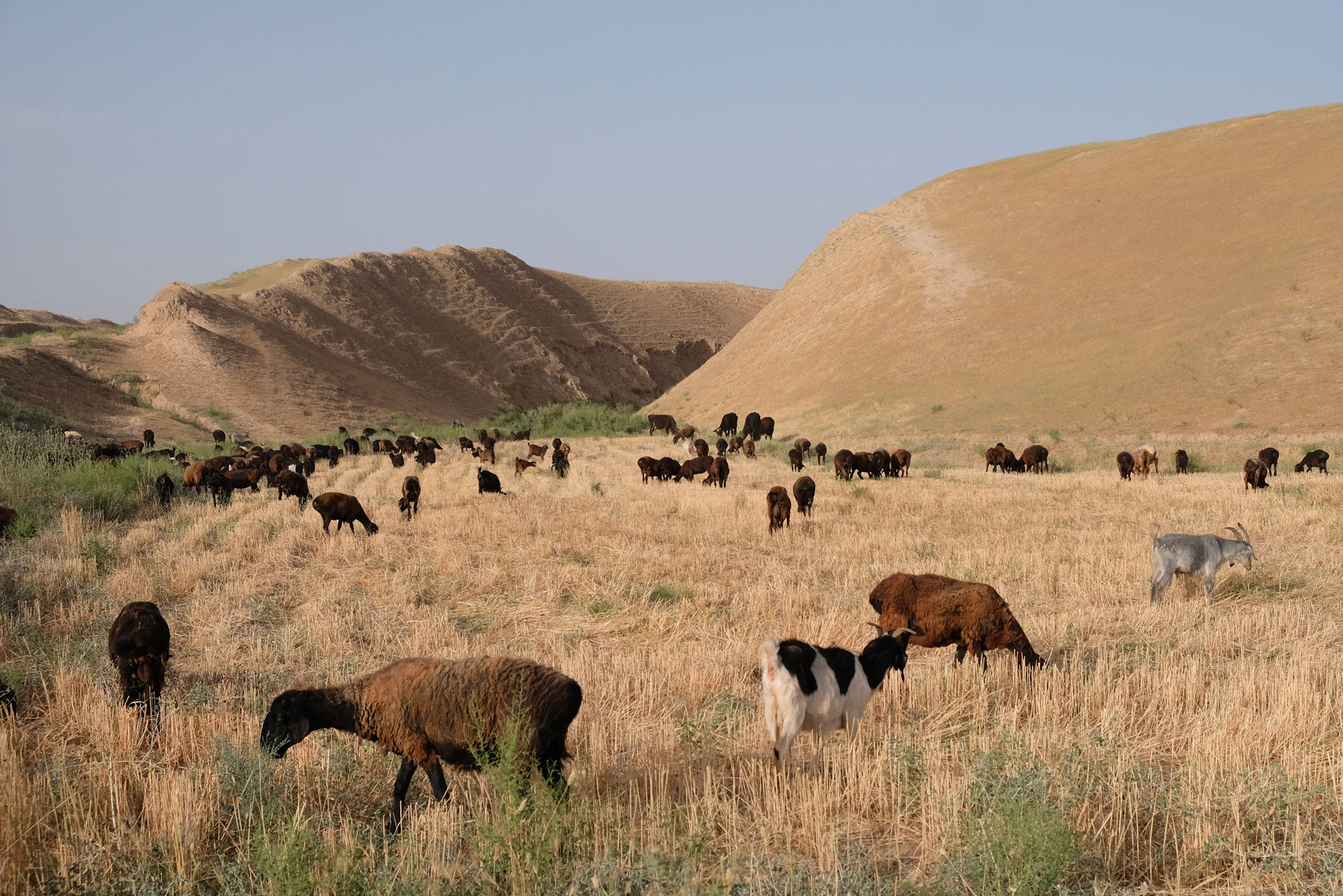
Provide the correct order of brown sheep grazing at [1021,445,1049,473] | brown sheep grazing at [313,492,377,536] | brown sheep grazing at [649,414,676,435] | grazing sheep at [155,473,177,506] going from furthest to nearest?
brown sheep grazing at [649,414,676,435]
brown sheep grazing at [1021,445,1049,473]
grazing sheep at [155,473,177,506]
brown sheep grazing at [313,492,377,536]

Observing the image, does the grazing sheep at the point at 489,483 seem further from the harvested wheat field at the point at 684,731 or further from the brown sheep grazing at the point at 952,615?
the brown sheep grazing at the point at 952,615

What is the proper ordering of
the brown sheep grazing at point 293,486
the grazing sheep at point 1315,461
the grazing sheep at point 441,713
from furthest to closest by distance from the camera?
the grazing sheep at point 1315,461
the brown sheep grazing at point 293,486
the grazing sheep at point 441,713

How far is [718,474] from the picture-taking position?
2388cm

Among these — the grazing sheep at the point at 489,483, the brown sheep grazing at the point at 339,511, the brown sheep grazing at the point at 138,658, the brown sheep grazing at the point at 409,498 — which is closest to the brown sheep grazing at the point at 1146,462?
the grazing sheep at the point at 489,483

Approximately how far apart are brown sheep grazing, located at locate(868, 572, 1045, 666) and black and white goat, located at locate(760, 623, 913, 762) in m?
1.61

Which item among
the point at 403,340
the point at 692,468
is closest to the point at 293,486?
the point at 692,468

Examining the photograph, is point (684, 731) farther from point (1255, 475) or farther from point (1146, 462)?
point (1146, 462)

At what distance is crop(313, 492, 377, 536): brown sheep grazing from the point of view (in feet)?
49.4

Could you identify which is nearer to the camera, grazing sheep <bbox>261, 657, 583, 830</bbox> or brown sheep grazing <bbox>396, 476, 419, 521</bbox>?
grazing sheep <bbox>261, 657, 583, 830</bbox>

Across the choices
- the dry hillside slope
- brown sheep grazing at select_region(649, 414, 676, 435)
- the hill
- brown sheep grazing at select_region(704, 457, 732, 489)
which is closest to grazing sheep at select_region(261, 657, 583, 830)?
brown sheep grazing at select_region(704, 457, 732, 489)

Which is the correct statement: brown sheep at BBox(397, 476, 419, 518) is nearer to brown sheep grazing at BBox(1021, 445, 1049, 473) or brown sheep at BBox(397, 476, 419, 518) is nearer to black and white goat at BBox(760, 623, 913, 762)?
black and white goat at BBox(760, 623, 913, 762)

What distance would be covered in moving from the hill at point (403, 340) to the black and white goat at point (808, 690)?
169 ft

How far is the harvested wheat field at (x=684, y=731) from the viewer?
4.42 metres

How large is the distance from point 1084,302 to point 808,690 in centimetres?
5194
